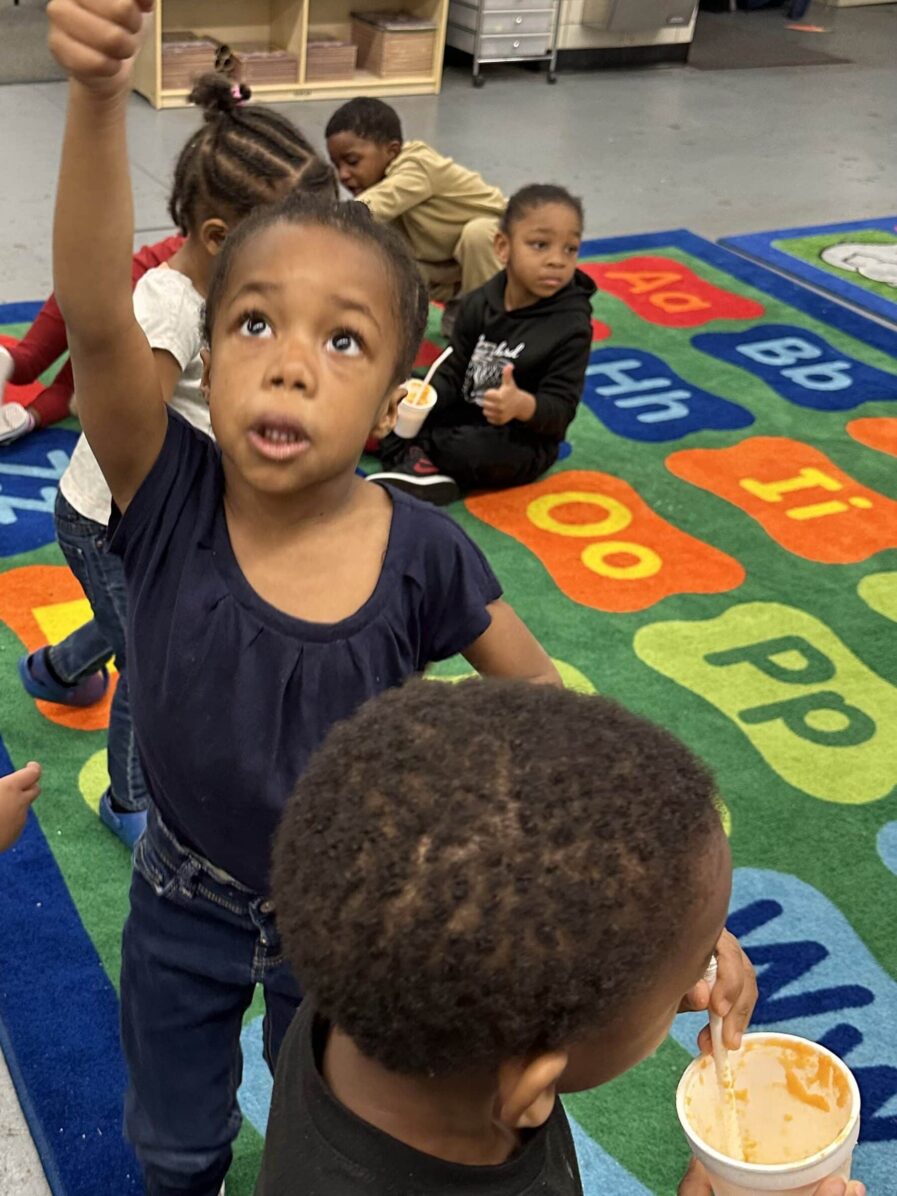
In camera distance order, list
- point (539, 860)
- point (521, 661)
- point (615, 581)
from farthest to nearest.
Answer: point (615, 581)
point (521, 661)
point (539, 860)

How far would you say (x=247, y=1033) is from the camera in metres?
1.81

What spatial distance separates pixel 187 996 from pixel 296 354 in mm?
585

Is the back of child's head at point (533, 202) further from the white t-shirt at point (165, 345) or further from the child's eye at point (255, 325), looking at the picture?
the child's eye at point (255, 325)

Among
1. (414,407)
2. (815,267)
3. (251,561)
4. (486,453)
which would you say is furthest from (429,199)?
(251,561)

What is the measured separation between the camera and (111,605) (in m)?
1.84

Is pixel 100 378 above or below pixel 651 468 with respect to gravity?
above

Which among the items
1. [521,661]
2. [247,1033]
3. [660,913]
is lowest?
[247,1033]

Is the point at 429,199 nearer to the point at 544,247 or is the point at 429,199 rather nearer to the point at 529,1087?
the point at 544,247

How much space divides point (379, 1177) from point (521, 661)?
0.56 meters

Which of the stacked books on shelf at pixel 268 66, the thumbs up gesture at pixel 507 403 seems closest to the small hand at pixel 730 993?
the thumbs up gesture at pixel 507 403

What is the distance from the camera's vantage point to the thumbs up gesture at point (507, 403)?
9.94 feet

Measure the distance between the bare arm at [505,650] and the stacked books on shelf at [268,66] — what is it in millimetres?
5200

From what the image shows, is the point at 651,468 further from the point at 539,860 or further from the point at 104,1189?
the point at 539,860

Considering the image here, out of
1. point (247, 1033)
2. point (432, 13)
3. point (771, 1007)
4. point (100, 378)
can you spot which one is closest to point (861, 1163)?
point (771, 1007)
